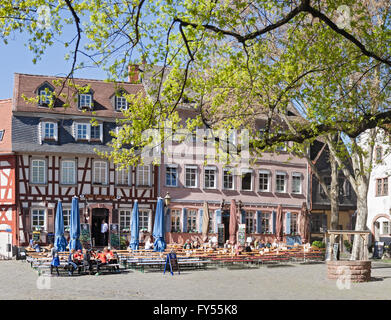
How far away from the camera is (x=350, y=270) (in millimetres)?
20156

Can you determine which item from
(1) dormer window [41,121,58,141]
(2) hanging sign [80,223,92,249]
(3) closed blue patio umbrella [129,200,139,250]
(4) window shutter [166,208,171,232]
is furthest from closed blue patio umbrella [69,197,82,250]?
(4) window shutter [166,208,171,232]

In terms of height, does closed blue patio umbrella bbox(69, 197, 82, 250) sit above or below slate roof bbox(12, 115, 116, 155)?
below

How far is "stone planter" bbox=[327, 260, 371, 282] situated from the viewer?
20.2 m

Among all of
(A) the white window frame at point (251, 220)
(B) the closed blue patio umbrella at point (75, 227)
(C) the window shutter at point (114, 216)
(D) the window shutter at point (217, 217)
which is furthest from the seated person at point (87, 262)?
(A) the white window frame at point (251, 220)

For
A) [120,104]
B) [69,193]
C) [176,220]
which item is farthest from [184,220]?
[120,104]

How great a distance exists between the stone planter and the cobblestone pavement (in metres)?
0.37

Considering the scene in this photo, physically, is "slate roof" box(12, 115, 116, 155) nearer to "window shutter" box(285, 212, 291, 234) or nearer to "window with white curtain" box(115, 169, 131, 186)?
"window with white curtain" box(115, 169, 131, 186)

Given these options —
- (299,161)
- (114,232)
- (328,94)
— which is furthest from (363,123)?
(299,161)

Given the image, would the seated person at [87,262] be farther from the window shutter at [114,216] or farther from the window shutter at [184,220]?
the window shutter at [184,220]

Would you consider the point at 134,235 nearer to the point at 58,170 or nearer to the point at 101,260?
the point at 101,260

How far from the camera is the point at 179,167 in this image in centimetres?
4003

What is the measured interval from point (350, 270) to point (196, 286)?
5.30 m

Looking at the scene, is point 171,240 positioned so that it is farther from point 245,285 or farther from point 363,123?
point 363,123

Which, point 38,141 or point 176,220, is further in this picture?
point 176,220
